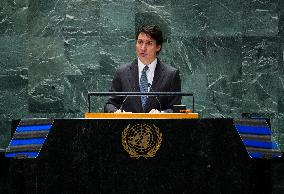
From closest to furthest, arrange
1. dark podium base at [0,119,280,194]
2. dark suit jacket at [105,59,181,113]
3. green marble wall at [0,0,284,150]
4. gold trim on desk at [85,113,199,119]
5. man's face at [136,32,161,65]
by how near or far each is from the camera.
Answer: dark podium base at [0,119,280,194], gold trim on desk at [85,113,199,119], dark suit jacket at [105,59,181,113], man's face at [136,32,161,65], green marble wall at [0,0,284,150]

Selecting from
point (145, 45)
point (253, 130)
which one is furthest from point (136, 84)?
point (253, 130)

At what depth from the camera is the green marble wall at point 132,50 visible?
6.75 m

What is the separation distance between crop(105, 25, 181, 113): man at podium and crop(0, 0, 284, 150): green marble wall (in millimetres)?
2407

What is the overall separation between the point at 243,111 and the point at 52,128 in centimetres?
440

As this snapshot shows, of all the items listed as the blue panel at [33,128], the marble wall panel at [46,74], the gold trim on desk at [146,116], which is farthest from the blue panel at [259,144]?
the marble wall panel at [46,74]

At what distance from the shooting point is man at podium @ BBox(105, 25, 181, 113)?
13.6 ft

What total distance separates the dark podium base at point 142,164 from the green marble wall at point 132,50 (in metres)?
3.99

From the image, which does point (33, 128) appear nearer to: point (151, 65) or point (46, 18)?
point (151, 65)

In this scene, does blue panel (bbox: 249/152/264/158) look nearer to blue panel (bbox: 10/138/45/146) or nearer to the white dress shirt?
blue panel (bbox: 10/138/45/146)

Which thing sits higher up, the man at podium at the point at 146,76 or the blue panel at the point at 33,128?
the man at podium at the point at 146,76

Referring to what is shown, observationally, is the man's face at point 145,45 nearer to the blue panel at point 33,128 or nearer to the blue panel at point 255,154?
the blue panel at point 33,128

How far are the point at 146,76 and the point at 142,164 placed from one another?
1.68 m

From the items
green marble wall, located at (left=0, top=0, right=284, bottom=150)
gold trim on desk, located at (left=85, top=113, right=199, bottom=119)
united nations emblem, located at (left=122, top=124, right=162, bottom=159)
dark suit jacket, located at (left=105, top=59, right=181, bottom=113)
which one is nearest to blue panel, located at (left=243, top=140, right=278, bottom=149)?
gold trim on desk, located at (left=85, top=113, right=199, bottom=119)

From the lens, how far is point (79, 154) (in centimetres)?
277
